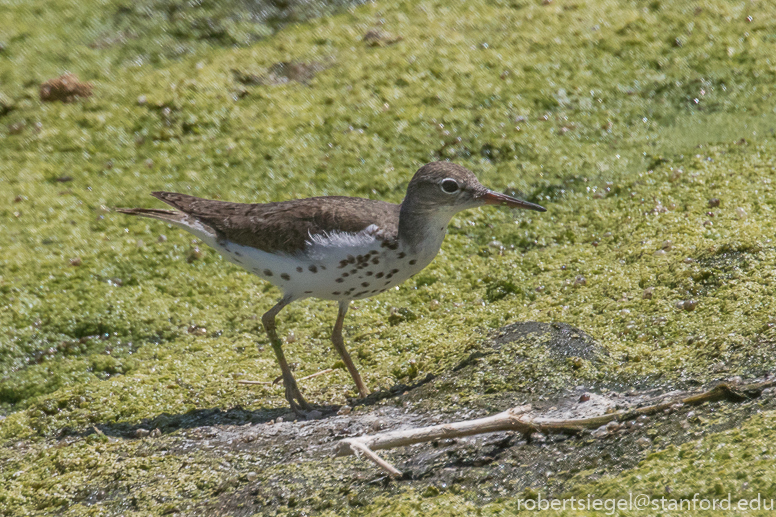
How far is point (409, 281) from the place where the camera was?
19.8ft

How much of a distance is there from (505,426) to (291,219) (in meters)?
2.18

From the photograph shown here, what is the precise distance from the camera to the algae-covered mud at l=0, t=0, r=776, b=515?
375 centimetres

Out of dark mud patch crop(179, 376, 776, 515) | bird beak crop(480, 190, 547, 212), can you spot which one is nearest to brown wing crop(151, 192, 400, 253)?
bird beak crop(480, 190, 547, 212)

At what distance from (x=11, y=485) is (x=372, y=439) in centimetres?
218

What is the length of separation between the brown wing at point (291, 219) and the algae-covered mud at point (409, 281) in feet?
2.99

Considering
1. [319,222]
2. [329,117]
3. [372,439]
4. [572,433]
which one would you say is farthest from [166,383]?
[329,117]

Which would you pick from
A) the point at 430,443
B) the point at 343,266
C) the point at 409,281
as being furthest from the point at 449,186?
the point at 430,443

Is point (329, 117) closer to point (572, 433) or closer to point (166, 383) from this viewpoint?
point (166, 383)

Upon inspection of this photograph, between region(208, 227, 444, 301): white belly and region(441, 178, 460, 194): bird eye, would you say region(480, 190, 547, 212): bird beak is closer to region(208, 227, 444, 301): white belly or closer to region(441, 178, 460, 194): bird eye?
region(441, 178, 460, 194): bird eye

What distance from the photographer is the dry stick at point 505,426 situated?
3.50 meters

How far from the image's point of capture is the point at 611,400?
12.8ft

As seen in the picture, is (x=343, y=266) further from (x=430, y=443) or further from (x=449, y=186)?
(x=430, y=443)

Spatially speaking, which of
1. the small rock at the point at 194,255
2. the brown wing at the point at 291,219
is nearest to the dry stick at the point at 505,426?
the brown wing at the point at 291,219

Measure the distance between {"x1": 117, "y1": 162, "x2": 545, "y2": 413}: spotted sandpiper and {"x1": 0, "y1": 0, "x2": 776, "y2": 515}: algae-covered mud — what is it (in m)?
0.63
